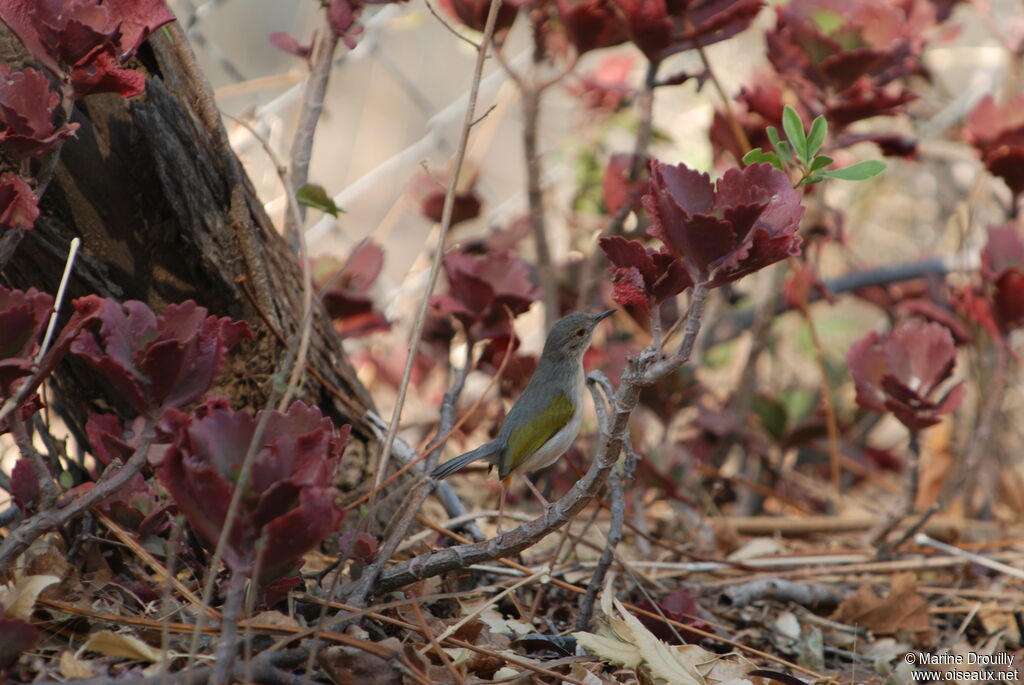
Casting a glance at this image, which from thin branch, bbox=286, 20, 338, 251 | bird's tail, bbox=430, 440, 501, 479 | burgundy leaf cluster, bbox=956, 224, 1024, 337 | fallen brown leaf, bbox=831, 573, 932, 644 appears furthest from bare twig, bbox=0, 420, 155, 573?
burgundy leaf cluster, bbox=956, 224, 1024, 337

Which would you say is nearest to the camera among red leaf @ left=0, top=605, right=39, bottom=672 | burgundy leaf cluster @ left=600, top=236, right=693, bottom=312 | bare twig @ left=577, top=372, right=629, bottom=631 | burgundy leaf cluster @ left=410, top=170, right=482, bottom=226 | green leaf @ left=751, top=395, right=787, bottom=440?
red leaf @ left=0, top=605, right=39, bottom=672

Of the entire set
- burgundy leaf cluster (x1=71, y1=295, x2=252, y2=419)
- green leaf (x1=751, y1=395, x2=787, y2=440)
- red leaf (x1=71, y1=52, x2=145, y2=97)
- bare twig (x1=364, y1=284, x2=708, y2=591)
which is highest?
red leaf (x1=71, y1=52, x2=145, y2=97)

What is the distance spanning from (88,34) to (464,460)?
126 cm

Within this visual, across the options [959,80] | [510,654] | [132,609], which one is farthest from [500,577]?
[959,80]

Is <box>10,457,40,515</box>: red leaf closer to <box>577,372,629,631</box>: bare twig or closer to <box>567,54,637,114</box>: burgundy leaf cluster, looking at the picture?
<box>577,372,629,631</box>: bare twig

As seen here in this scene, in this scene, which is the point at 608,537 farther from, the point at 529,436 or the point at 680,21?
the point at 680,21

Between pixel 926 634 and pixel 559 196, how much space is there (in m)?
3.24

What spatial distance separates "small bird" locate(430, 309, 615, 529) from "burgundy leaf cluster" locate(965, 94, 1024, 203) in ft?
4.72

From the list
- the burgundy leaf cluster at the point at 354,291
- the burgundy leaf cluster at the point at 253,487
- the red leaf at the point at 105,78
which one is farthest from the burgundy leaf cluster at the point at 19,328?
the burgundy leaf cluster at the point at 354,291

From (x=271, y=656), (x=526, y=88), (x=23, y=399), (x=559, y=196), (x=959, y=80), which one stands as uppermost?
(x=23, y=399)

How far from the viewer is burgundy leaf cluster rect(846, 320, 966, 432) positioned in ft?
8.18

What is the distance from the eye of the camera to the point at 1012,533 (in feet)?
11.2

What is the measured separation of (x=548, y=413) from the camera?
2.60 m

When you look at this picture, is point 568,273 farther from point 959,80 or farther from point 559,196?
point 959,80
